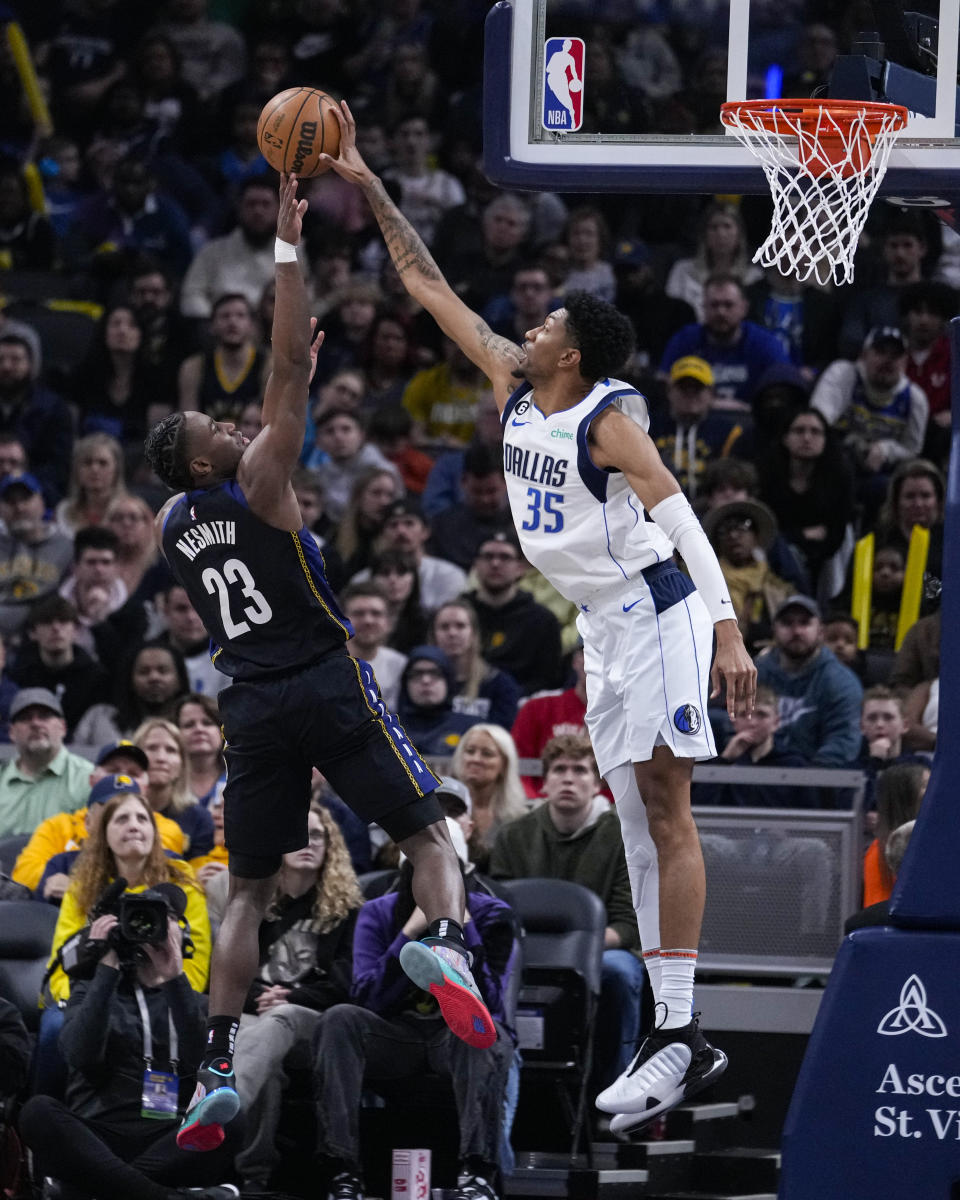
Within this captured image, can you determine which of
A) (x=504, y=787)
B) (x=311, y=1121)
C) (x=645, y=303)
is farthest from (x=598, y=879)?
(x=645, y=303)

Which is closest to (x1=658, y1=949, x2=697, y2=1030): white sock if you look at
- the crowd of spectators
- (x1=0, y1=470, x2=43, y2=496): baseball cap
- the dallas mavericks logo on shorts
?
the dallas mavericks logo on shorts

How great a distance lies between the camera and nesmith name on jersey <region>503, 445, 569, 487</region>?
21.9ft

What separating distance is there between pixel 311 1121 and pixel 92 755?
2.61m

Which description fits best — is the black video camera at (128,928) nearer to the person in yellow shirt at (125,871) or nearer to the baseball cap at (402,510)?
the person in yellow shirt at (125,871)

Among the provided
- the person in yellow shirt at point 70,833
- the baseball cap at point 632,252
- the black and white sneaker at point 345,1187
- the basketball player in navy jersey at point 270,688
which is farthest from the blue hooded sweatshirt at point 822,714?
the baseball cap at point 632,252

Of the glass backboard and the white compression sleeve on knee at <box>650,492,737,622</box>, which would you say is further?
the glass backboard

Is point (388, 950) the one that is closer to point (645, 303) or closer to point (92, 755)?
point (92, 755)

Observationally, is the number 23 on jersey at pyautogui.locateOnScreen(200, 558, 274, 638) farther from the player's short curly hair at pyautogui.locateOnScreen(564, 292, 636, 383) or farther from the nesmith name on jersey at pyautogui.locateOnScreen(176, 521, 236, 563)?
the player's short curly hair at pyautogui.locateOnScreen(564, 292, 636, 383)

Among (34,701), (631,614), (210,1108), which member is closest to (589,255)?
(34,701)

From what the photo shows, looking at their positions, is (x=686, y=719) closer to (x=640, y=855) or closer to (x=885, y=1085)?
(x=640, y=855)

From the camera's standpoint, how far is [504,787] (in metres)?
9.95

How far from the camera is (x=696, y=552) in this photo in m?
6.39

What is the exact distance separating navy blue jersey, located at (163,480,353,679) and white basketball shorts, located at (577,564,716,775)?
0.90m

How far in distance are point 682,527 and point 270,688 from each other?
1.46 meters
